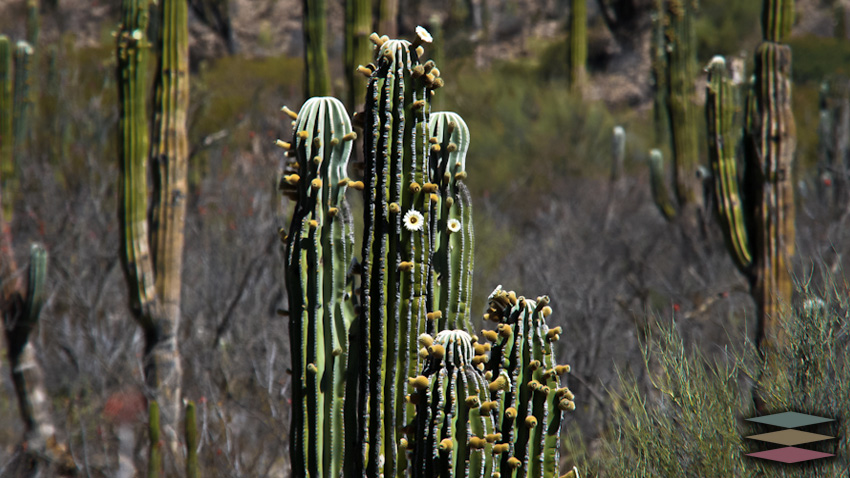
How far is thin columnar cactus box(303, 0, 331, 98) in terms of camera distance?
19.0 ft

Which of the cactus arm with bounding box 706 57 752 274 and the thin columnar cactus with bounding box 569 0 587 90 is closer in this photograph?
the cactus arm with bounding box 706 57 752 274

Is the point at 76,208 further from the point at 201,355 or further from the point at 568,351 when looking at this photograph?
the point at 568,351

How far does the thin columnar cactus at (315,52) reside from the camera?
580 cm

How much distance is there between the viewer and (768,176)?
17.1 feet

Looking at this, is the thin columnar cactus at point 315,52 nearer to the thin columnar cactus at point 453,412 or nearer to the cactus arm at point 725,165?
the cactus arm at point 725,165

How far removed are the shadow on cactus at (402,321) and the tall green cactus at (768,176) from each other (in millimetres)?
3064

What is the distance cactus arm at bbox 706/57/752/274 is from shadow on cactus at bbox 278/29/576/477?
10.9ft

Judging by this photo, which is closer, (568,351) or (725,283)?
(568,351)

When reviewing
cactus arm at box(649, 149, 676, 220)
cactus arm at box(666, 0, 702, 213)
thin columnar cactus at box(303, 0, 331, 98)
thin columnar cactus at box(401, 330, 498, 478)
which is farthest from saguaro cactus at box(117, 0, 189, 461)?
cactus arm at box(649, 149, 676, 220)

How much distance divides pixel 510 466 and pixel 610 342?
4.67 meters

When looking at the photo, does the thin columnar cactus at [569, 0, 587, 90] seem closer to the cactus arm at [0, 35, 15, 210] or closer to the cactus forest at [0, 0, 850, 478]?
the cactus forest at [0, 0, 850, 478]

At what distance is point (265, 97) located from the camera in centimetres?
1459

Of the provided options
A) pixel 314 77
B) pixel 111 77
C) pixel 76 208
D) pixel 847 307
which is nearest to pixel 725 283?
pixel 314 77

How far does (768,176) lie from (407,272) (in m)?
3.63
